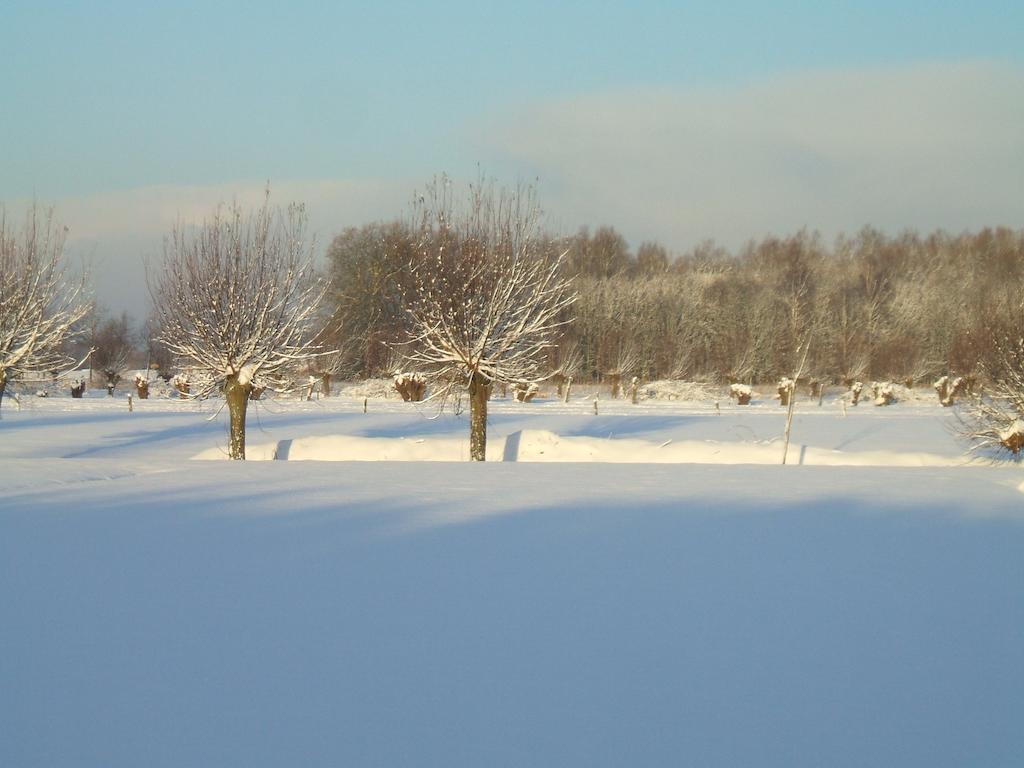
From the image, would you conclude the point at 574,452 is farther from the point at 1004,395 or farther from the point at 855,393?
the point at 855,393

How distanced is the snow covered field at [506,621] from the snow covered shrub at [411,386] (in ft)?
86.8

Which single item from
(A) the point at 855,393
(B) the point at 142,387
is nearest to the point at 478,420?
(B) the point at 142,387

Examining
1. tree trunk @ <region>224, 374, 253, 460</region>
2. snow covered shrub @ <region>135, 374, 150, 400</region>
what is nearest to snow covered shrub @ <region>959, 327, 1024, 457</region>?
tree trunk @ <region>224, 374, 253, 460</region>

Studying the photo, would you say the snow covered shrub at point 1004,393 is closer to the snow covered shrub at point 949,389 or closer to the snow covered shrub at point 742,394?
the snow covered shrub at point 949,389

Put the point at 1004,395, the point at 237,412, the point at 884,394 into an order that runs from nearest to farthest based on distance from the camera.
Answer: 1. the point at 237,412
2. the point at 1004,395
3. the point at 884,394

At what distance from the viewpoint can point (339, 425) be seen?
95.9ft

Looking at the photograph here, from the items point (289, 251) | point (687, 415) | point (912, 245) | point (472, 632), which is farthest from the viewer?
point (912, 245)

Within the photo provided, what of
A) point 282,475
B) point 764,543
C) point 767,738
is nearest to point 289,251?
point 282,475

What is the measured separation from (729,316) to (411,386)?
24.1 m

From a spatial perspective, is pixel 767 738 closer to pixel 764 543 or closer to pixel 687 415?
pixel 764 543

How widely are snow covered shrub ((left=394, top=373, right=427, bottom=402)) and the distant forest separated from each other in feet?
18.8

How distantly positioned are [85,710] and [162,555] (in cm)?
347

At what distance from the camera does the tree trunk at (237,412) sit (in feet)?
64.1

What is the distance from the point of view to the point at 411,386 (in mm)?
40719
